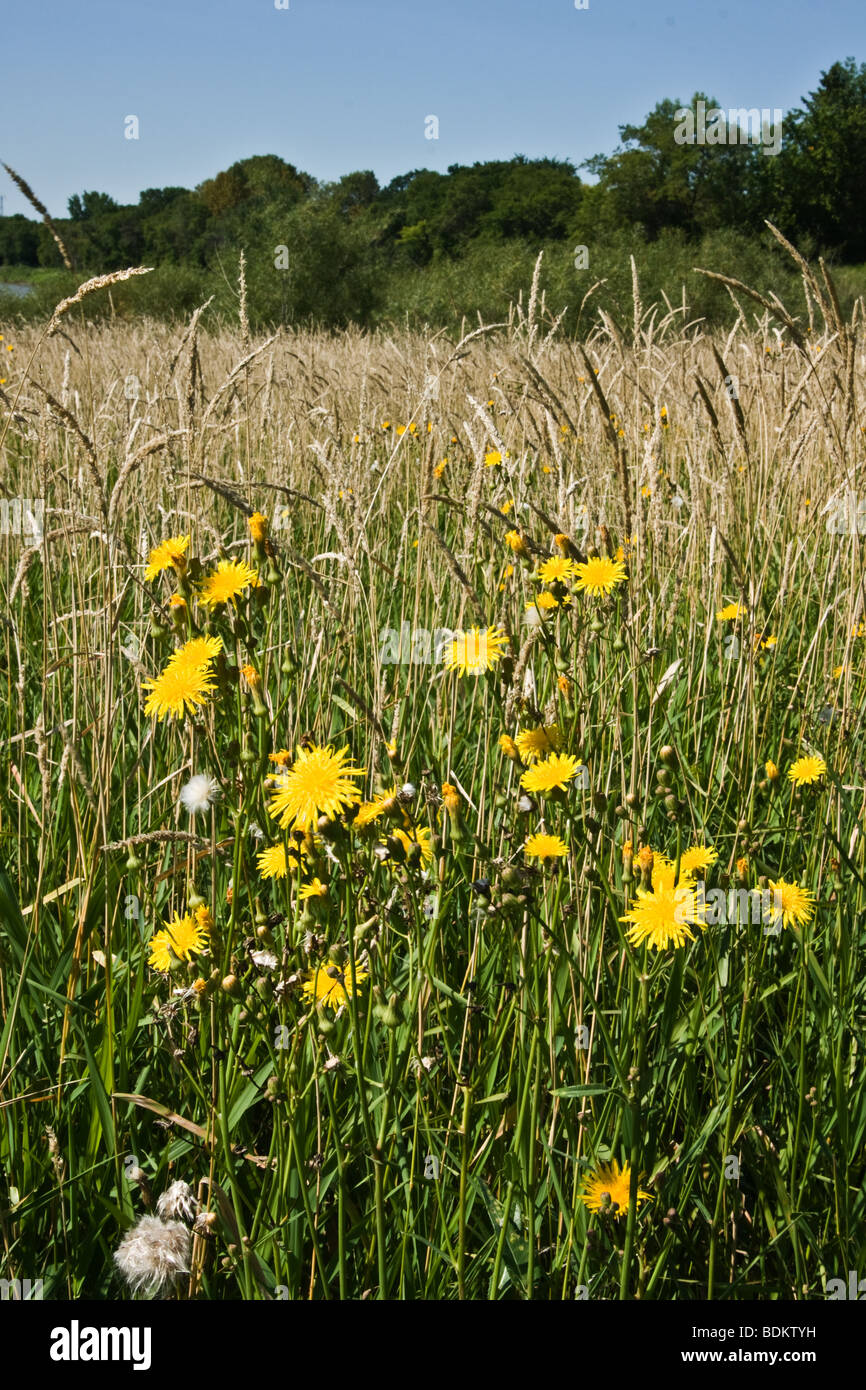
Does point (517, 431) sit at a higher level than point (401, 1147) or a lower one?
higher

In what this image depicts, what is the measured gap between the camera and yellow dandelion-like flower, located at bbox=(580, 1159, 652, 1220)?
→ 40.3 inches

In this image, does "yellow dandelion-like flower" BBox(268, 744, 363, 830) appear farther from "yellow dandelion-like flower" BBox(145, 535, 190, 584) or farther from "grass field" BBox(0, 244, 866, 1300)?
"yellow dandelion-like flower" BBox(145, 535, 190, 584)

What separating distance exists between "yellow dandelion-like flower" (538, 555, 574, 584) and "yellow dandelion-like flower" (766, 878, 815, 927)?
1.65 ft

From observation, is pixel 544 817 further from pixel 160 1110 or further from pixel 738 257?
pixel 738 257

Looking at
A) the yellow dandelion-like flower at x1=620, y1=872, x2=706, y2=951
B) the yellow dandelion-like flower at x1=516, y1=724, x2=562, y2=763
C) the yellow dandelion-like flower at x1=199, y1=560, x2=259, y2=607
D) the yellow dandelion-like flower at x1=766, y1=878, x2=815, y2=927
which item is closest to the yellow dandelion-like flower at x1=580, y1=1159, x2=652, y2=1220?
the yellow dandelion-like flower at x1=620, y1=872, x2=706, y2=951

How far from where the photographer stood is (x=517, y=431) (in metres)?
4.33

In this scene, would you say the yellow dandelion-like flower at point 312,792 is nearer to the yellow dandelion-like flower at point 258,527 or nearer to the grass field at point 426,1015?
the grass field at point 426,1015

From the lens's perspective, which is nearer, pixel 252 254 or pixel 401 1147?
pixel 401 1147

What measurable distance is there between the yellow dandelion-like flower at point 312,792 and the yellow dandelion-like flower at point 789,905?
56 cm

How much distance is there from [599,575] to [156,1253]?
1.00 meters

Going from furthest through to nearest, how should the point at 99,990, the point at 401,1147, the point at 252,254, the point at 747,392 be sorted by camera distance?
the point at 252,254 < the point at 747,392 < the point at 99,990 < the point at 401,1147

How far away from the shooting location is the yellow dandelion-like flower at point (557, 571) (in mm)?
1363
